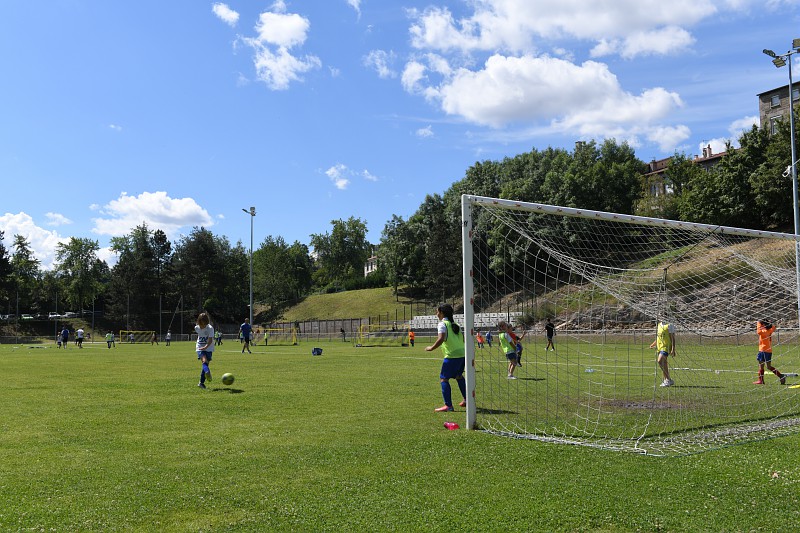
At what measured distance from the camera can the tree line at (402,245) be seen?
51875 mm

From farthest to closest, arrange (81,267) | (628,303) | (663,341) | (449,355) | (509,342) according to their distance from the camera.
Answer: (81,267), (509,342), (663,341), (628,303), (449,355)

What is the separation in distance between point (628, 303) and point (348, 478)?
25.5 ft

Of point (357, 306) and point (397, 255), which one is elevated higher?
point (397, 255)

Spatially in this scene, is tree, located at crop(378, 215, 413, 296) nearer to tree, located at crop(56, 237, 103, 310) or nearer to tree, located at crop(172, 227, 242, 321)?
tree, located at crop(172, 227, 242, 321)

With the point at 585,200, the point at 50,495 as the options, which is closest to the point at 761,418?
the point at 50,495

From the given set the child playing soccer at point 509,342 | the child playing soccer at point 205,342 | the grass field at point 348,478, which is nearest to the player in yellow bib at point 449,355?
the grass field at point 348,478

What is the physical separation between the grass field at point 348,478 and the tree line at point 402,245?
4441cm

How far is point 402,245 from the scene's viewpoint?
3159 inches

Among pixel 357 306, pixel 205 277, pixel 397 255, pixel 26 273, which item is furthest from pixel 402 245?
pixel 26 273

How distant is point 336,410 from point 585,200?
52868mm

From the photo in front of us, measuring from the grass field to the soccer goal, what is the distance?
108 centimetres

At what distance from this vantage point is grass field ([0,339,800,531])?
4.76m

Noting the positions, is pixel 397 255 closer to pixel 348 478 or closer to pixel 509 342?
Result: pixel 509 342

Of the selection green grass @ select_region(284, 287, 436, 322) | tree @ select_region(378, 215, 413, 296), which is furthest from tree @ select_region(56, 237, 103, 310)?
tree @ select_region(378, 215, 413, 296)
